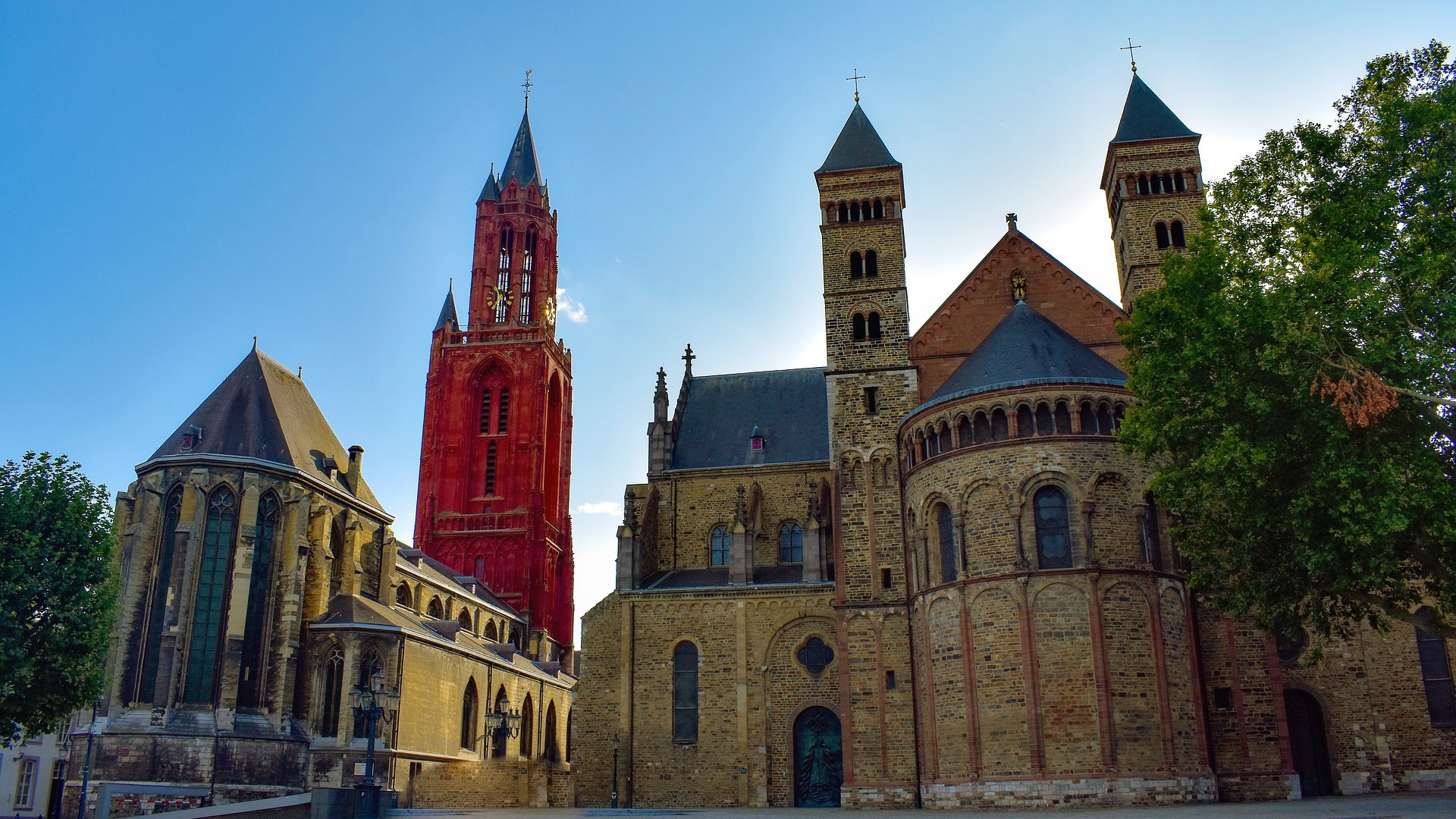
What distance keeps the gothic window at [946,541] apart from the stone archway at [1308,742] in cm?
970

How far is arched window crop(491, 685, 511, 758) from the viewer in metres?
45.0

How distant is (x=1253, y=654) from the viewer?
29.4 meters

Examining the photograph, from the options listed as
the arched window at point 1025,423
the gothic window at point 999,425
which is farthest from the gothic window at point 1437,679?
the gothic window at point 999,425

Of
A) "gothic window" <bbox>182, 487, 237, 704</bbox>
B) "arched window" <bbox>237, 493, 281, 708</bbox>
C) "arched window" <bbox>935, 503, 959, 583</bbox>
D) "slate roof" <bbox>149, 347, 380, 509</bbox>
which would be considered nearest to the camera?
"arched window" <bbox>935, 503, 959, 583</bbox>

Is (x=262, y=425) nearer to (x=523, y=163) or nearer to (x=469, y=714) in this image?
(x=469, y=714)

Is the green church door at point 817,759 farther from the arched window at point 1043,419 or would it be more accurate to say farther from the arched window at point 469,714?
the arched window at point 469,714

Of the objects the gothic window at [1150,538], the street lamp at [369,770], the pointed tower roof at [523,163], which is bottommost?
the street lamp at [369,770]

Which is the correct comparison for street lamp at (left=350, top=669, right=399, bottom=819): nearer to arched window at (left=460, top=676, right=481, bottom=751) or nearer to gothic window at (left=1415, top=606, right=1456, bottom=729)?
arched window at (left=460, top=676, right=481, bottom=751)

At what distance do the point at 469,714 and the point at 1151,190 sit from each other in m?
32.1

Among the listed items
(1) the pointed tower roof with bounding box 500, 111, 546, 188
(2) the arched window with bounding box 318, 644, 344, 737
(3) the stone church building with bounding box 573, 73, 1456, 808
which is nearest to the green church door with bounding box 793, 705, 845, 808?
(3) the stone church building with bounding box 573, 73, 1456, 808

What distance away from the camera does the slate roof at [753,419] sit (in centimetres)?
4250

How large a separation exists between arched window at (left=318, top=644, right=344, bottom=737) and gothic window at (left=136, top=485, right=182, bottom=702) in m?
5.07

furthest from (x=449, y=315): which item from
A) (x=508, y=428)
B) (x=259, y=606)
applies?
(x=259, y=606)

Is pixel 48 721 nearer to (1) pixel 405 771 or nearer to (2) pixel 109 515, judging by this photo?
(2) pixel 109 515
